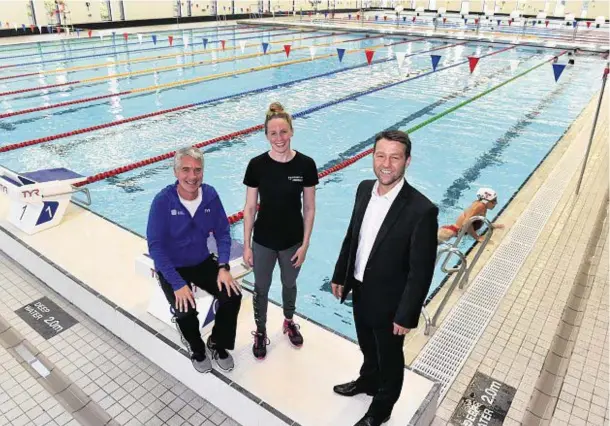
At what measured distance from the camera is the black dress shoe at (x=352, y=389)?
1979 mm

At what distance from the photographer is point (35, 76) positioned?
34.0 ft

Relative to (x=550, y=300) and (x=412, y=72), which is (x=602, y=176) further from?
(x=412, y=72)

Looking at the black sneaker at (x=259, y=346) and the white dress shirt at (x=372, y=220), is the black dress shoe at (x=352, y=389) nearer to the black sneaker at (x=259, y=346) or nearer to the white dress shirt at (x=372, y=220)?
the black sneaker at (x=259, y=346)

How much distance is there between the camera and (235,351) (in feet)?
7.44

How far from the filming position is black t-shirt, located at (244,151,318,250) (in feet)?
6.33

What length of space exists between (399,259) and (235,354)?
1107 mm

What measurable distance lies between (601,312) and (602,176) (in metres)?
2.98

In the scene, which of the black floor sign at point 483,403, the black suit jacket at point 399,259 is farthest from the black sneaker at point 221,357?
the black floor sign at point 483,403

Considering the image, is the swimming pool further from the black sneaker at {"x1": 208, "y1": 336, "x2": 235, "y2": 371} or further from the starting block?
the black sneaker at {"x1": 208, "y1": 336, "x2": 235, "y2": 371}

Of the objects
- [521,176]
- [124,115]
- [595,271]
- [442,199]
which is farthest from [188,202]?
[124,115]

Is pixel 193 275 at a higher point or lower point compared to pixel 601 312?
higher

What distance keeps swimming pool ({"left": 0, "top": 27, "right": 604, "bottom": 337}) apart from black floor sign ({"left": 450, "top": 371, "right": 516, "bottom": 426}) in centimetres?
98

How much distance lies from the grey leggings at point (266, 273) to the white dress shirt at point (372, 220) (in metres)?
0.46

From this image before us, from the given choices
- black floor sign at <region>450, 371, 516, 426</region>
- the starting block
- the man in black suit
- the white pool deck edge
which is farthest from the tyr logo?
black floor sign at <region>450, 371, 516, 426</region>
